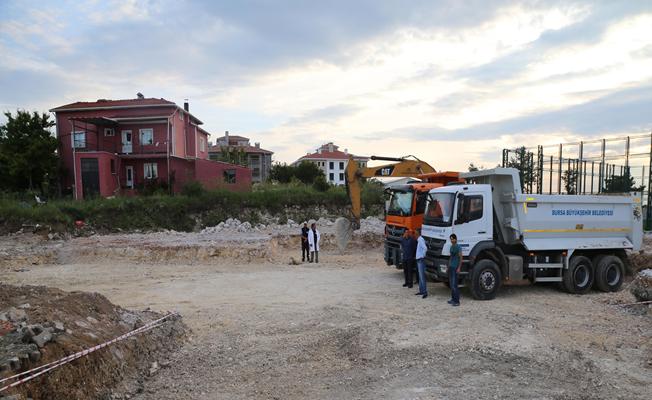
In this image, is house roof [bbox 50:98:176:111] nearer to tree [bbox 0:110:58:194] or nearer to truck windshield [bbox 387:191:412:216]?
tree [bbox 0:110:58:194]

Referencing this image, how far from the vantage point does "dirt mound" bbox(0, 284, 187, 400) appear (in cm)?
487

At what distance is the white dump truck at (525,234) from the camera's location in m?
10.6

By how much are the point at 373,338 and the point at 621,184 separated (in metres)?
19.4

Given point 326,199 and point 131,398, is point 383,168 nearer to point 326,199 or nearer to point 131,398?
point 131,398

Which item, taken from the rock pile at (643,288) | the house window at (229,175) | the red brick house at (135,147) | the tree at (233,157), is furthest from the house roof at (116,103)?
the rock pile at (643,288)

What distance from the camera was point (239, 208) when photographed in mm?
28516

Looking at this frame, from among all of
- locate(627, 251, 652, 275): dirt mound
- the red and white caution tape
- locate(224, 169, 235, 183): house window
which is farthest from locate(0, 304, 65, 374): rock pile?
locate(224, 169, 235, 183): house window

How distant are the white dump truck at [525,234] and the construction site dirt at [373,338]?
0.58 m

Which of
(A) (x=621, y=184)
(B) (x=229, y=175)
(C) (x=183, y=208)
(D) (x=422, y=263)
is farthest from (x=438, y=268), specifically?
(B) (x=229, y=175)

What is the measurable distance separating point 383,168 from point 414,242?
197 inches

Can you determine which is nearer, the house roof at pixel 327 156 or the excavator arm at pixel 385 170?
the excavator arm at pixel 385 170

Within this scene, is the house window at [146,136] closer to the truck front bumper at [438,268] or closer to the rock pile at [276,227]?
the rock pile at [276,227]

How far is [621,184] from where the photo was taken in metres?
20.9

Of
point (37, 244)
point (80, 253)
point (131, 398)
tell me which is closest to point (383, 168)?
point (131, 398)
